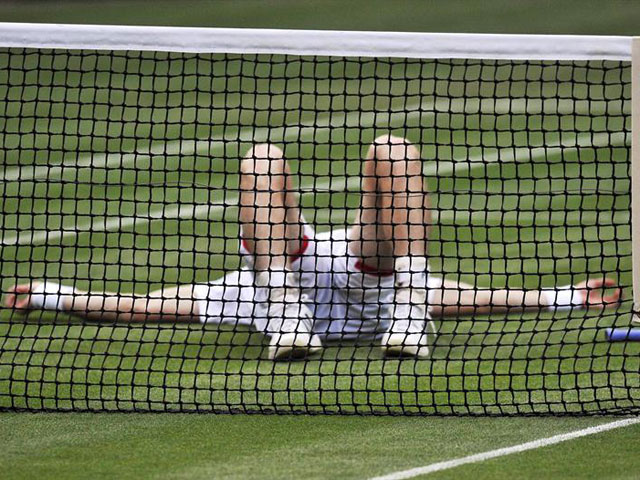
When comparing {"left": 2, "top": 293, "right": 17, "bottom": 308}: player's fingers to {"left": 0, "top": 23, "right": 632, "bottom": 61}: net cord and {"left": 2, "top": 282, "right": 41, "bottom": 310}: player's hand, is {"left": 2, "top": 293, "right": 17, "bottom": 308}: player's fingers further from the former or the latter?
{"left": 0, "top": 23, "right": 632, "bottom": 61}: net cord

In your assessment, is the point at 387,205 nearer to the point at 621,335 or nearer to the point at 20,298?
the point at 621,335

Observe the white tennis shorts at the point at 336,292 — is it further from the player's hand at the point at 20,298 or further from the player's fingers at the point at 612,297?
the player's fingers at the point at 612,297

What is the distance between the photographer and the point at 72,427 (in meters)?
4.35

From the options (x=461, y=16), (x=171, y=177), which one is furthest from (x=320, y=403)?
(x=461, y=16)

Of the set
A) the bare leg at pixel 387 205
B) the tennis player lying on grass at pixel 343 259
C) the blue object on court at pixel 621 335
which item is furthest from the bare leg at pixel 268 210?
the blue object on court at pixel 621 335

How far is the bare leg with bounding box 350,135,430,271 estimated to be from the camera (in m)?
5.53

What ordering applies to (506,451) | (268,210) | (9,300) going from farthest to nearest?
(9,300) < (268,210) < (506,451)

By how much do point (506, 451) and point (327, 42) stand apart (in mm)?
1622

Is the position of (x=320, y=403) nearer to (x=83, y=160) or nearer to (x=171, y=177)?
(x=171, y=177)

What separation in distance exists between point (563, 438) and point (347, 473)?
32.6 inches

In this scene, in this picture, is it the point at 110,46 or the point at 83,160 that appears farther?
the point at 83,160

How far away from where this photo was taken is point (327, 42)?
4543 mm

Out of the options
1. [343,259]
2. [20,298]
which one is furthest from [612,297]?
[20,298]

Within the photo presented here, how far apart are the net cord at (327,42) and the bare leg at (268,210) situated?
3.34 ft
